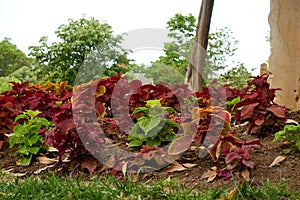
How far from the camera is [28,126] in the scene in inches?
142

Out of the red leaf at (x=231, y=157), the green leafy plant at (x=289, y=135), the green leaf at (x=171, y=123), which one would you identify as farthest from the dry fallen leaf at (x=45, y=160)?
the green leafy plant at (x=289, y=135)

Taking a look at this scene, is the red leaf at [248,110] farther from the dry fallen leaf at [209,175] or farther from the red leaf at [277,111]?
the dry fallen leaf at [209,175]

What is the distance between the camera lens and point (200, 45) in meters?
5.04

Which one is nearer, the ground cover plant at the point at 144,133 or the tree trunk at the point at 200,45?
the ground cover plant at the point at 144,133

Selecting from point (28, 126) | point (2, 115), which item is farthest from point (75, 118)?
point (2, 115)

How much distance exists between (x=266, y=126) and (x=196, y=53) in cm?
168

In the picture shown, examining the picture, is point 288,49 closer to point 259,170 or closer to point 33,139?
point 259,170

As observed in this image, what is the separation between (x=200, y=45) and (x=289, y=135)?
2144 mm

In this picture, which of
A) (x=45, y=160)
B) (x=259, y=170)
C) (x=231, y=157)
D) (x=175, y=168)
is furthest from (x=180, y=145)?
(x=45, y=160)

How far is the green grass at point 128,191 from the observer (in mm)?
2461

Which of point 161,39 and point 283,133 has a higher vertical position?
point 161,39

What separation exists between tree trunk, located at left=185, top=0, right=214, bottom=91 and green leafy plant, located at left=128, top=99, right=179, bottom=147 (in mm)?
1759

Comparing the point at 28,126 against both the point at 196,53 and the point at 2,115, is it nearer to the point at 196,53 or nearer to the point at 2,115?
the point at 2,115

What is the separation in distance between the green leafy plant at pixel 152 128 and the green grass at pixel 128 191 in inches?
21.3
